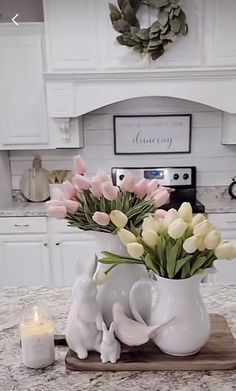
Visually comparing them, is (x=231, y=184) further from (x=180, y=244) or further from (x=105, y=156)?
(x=180, y=244)

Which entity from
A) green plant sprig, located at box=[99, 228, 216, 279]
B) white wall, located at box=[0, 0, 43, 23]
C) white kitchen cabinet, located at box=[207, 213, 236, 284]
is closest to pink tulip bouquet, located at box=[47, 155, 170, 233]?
green plant sprig, located at box=[99, 228, 216, 279]

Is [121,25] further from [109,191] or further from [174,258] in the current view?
[174,258]

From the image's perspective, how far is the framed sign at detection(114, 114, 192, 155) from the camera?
3.46m

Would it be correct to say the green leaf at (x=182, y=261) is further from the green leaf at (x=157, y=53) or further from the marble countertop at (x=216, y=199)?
the green leaf at (x=157, y=53)

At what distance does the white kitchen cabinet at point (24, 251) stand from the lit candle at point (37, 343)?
2.09 meters

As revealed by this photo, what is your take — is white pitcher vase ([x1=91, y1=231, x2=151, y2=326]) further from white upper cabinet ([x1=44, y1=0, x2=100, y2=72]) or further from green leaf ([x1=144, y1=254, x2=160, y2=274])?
white upper cabinet ([x1=44, y1=0, x2=100, y2=72])

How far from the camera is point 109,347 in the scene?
1.06m

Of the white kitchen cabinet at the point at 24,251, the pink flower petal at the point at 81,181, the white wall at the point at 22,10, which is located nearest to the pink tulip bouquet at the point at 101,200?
the pink flower petal at the point at 81,181

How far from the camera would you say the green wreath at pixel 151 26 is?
2.88 m

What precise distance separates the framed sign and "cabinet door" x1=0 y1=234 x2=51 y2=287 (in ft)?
3.32

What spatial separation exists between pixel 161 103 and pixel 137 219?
2458mm

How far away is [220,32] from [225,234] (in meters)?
1.42

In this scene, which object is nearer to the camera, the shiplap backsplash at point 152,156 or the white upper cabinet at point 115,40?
the white upper cabinet at point 115,40

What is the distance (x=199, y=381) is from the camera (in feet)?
3.32
